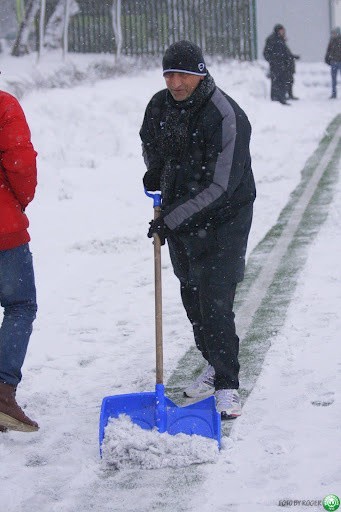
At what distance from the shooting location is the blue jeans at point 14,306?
4605mm

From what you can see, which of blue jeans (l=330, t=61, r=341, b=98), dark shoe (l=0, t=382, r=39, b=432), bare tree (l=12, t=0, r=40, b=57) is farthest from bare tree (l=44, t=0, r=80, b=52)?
dark shoe (l=0, t=382, r=39, b=432)

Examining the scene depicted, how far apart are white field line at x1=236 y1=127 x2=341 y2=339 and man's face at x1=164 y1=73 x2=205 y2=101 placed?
1886mm

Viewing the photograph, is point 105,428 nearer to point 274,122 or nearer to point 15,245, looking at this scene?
point 15,245

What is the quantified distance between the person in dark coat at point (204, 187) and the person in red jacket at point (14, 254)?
24.3 inches

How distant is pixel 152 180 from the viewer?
4.85m

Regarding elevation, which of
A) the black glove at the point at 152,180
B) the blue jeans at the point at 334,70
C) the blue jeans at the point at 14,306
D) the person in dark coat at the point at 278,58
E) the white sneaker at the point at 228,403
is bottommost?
the blue jeans at the point at 334,70

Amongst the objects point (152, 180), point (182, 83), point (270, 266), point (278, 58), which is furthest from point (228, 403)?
point (278, 58)

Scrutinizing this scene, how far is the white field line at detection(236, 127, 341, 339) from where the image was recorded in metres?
6.31

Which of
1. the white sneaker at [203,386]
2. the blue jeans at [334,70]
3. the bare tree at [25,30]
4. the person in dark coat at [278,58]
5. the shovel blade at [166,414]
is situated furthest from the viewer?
the blue jeans at [334,70]

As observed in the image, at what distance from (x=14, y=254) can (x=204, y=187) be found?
36.6 inches

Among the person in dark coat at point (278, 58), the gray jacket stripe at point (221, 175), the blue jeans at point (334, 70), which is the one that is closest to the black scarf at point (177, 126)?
the gray jacket stripe at point (221, 175)

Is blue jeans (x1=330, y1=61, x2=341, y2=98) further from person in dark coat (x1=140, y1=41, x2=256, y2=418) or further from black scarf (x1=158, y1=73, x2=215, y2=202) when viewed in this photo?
black scarf (x1=158, y1=73, x2=215, y2=202)

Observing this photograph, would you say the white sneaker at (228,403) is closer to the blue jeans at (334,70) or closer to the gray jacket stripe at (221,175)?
the gray jacket stripe at (221,175)

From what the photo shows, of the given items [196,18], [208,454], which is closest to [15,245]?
[208,454]
